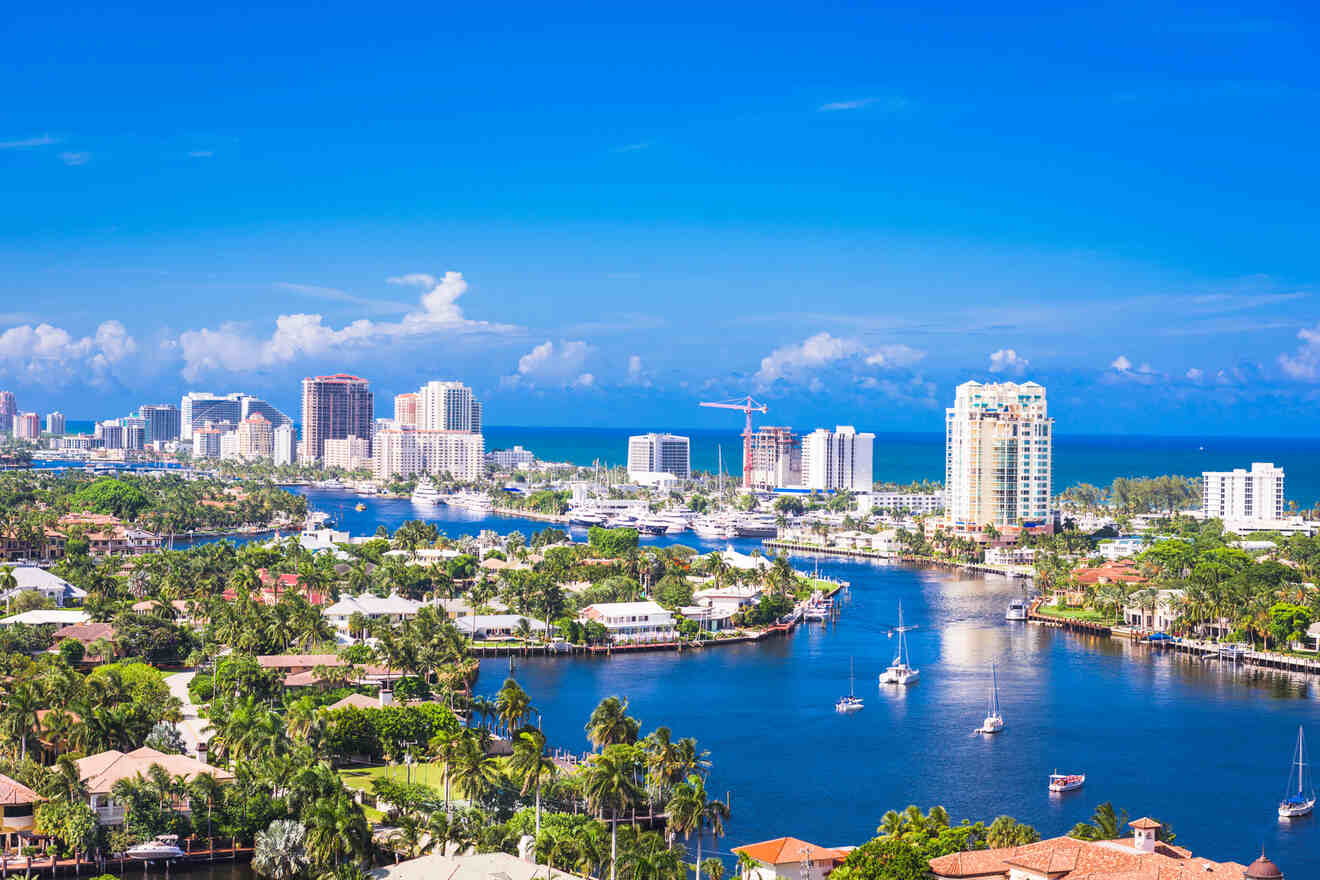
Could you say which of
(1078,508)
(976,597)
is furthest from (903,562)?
(1078,508)

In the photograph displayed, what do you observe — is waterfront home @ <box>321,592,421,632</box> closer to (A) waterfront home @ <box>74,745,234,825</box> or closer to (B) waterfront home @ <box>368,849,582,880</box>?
(A) waterfront home @ <box>74,745,234,825</box>

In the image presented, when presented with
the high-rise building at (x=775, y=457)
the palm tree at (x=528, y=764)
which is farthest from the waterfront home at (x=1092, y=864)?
the high-rise building at (x=775, y=457)

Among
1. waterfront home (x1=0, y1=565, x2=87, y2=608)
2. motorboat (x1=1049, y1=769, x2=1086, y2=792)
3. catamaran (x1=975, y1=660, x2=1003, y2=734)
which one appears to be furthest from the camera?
waterfront home (x1=0, y1=565, x2=87, y2=608)

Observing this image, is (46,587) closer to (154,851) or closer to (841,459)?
(154,851)

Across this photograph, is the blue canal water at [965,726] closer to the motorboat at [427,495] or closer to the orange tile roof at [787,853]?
the orange tile roof at [787,853]

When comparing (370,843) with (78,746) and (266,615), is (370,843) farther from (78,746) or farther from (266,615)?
(266,615)

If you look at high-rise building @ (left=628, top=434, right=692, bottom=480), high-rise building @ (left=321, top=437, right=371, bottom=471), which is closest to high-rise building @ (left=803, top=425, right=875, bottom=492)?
high-rise building @ (left=628, top=434, right=692, bottom=480)
